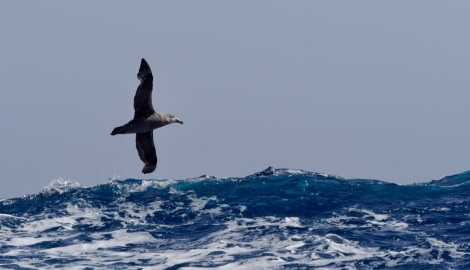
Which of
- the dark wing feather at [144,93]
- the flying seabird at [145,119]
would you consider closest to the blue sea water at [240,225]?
the flying seabird at [145,119]

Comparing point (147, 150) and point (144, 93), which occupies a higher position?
point (144, 93)

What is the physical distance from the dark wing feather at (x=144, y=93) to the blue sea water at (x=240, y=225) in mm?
4883

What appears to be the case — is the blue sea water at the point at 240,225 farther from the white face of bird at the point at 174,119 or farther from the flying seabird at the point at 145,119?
the white face of bird at the point at 174,119

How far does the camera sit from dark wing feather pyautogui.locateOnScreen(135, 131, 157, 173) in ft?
97.6

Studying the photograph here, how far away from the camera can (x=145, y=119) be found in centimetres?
2828

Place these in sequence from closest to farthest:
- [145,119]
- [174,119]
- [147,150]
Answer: [145,119] → [174,119] → [147,150]

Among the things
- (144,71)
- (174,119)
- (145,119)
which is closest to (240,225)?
(174,119)

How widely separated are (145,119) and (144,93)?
1.04 meters

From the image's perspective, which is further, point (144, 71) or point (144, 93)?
point (144, 93)

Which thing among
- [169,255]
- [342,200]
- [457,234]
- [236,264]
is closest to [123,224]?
[169,255]

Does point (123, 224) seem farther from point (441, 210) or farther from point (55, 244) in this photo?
point (441, 210)

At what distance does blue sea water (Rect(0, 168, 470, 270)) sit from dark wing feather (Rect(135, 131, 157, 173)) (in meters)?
2.50

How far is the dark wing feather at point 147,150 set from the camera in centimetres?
2976

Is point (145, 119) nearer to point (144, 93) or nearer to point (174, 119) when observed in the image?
point (144, 93)
